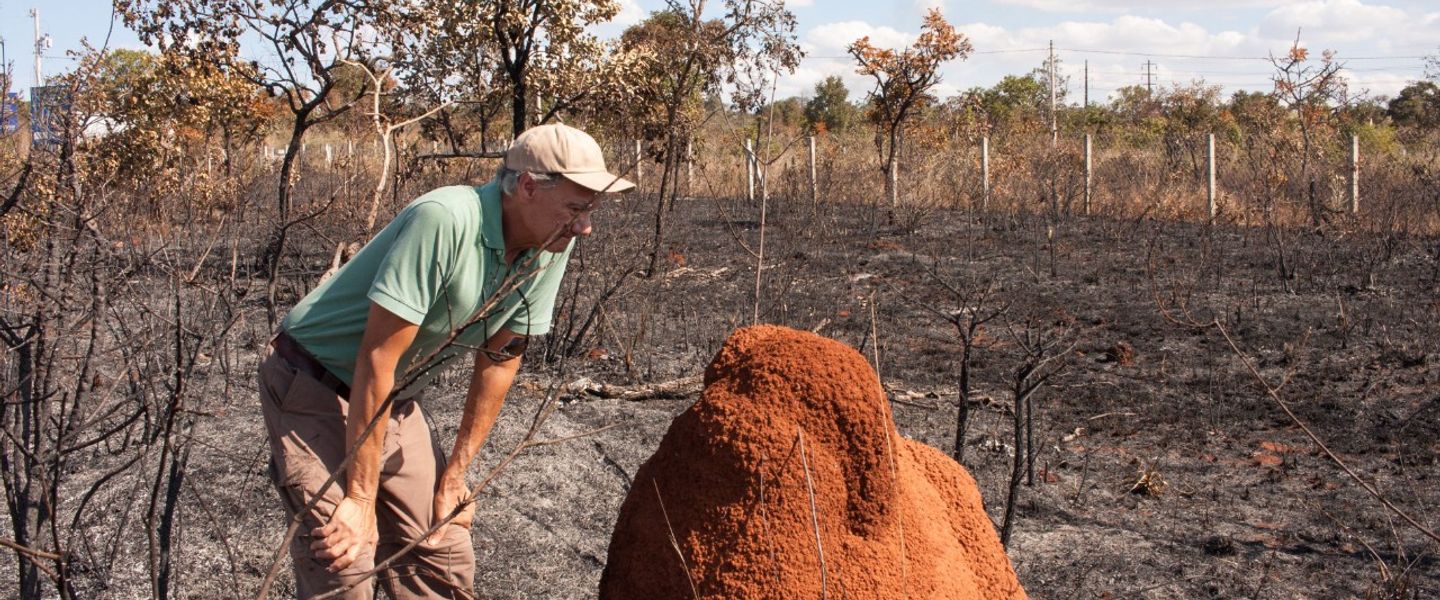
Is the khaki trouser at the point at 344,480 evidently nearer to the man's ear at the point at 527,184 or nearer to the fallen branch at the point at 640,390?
the man's ear at the point at 527,184

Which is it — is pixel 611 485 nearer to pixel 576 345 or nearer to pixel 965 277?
pixel 576 345

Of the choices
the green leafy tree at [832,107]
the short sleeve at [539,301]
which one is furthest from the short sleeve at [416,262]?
the green leafy tree at [832,107]

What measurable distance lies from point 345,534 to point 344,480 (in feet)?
0.63

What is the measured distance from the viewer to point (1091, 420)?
22.4 feet

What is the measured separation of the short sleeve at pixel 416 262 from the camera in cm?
222

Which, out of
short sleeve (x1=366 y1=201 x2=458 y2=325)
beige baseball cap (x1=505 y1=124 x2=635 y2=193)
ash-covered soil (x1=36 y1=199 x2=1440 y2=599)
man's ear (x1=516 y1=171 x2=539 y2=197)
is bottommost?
ash-covered soil (x1=36 y1=199 x2=1440 y2=599)

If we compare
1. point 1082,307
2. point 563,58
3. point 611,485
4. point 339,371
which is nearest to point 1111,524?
point 611,485

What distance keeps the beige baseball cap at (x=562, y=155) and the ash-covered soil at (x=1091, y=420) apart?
704 millimetres

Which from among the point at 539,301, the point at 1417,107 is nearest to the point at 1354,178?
the point at 539,301

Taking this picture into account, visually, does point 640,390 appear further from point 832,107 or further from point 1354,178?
point 832,107

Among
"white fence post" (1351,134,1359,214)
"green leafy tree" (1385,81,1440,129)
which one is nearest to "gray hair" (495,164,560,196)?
"white fence post" (1351,134,1359,214)

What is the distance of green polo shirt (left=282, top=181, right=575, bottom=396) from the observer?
2.24 m

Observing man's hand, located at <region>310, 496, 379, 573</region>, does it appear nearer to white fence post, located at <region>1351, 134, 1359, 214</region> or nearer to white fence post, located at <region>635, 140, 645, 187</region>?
white fence post, located at <region>635, 140, 645, 187</region>

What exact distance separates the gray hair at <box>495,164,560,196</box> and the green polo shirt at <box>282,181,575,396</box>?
0.02 m
